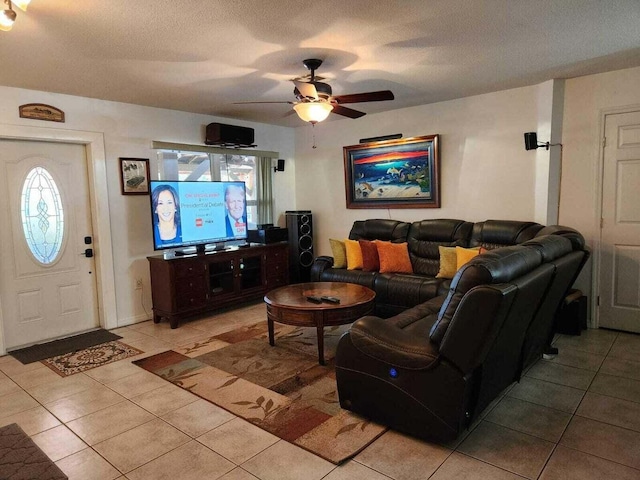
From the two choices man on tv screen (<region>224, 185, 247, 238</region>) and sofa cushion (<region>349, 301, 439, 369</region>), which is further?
man on tv screen (<region>224, 185, 247, 238</region>)

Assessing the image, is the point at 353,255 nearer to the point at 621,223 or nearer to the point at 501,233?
the point at 501,233

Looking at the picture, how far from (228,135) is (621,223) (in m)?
4.35

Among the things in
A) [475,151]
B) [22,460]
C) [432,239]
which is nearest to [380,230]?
[432,239]

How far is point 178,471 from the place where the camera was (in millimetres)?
2150

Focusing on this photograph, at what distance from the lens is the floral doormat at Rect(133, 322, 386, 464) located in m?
2.43

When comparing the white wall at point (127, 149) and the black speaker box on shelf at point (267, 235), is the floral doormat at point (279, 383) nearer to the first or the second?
the white wall at point (127, 149)

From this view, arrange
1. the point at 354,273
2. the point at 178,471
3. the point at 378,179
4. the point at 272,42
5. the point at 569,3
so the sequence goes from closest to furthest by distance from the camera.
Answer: the point at 178,471 → the point at 569,3 → the point at 272,42 → the point at 354,273 → the point at 378,179

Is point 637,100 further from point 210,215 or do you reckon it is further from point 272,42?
point 210,215

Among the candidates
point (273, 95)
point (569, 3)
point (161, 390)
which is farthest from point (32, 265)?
point (569, 3)

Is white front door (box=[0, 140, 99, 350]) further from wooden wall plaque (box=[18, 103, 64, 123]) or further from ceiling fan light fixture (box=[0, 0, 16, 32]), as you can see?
ceiling fan light fixture (box=[0, 0, 16, 32])

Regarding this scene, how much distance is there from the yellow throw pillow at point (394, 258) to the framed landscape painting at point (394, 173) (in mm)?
767

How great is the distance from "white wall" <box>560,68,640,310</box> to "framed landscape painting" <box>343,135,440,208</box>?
1375mm

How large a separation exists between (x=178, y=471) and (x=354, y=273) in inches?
118

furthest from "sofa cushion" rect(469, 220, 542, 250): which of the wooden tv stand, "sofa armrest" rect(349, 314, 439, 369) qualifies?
the wooden tv stand
